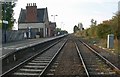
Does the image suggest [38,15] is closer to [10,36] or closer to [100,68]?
[10,36]

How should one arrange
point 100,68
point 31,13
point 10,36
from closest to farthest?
point 100,68
point 10,36
point 31,13

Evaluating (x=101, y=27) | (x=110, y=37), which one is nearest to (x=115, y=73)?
(x=110, y=37)

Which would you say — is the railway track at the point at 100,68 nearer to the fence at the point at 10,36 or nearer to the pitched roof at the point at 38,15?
the fence at the point at 10,36

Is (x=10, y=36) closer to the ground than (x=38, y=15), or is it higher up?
closer to the ground

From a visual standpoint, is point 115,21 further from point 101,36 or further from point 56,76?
point 56,76

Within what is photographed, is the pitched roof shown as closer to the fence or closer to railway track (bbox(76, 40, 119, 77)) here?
the fence

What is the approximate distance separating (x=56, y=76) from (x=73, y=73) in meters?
1.20

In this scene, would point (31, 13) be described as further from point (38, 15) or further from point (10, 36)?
point (10, 36)

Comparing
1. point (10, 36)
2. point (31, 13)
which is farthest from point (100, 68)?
point (31, 13)

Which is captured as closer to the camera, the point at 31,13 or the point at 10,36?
the point at 10,36

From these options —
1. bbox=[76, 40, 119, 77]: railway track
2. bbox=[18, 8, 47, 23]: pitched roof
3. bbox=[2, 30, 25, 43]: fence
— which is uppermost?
bbox=[18, 8, 47, 23]: pitched roof

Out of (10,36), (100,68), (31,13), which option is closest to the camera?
(100,68)

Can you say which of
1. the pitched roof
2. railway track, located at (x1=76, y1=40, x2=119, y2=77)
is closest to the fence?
railway track, located at (x1=76, y1=40, x2=119, y2=77)

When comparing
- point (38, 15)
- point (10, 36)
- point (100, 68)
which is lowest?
point (100, 68)
